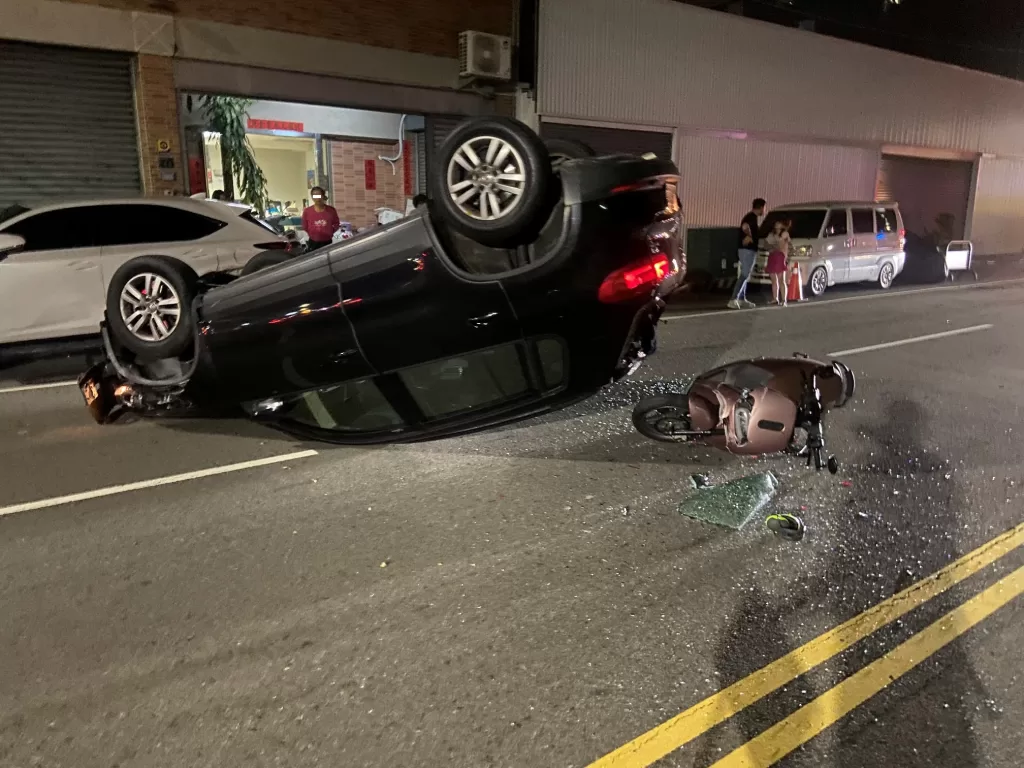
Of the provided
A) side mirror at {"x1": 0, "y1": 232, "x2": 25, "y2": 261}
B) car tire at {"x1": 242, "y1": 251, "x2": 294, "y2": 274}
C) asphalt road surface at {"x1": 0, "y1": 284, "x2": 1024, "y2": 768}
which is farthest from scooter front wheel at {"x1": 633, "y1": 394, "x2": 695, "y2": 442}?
side mirror at {"x1": 0, "y1": 232, "x2": 25, "y2": 261}

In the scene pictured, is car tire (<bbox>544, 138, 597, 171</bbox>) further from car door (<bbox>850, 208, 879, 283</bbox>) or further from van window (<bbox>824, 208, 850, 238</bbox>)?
car door (<bbox>850, 208, 879, 283</bbox>)

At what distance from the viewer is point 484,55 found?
15.1 metres

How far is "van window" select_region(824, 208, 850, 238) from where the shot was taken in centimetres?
1460

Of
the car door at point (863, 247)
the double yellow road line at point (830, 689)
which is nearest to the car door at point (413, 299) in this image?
the double yellow road line at point (830, 689)

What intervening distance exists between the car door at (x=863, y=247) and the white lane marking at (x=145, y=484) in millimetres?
13062

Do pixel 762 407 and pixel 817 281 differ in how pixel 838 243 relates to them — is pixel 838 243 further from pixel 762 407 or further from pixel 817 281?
pixel 762 407

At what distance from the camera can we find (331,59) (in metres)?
13.7

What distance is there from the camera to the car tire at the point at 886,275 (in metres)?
15.8

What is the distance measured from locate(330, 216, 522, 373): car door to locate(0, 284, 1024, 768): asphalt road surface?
884 mm

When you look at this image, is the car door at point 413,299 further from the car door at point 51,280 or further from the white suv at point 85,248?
the car door at point 51,280

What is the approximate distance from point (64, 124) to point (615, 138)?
11.2 metres

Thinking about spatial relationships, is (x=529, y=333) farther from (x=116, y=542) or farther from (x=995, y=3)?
(x=995, y=3)

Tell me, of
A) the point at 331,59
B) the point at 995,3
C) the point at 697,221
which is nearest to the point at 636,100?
the point at 697,221

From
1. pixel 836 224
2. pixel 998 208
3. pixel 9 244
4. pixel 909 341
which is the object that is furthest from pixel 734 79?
pixel 9 244
